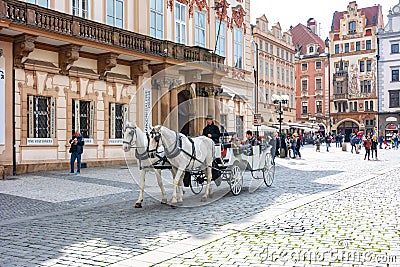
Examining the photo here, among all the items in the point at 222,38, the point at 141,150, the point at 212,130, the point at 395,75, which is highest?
the point at 395,75

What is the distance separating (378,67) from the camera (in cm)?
7206

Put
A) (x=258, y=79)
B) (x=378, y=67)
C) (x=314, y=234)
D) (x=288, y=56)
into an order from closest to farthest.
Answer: (x=314, y=234)
(x=258, y=79)
(x=288, y=56)
(x=378, y=67)

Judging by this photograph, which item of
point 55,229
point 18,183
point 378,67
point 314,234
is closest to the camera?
point 314,234

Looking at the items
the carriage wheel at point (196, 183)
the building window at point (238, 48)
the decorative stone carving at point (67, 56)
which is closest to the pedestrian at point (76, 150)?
the decorative stone carving at point (67, 56)

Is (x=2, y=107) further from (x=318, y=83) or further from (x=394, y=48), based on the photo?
(x=318, y=83)

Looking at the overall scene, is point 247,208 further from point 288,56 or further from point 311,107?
point 311,107

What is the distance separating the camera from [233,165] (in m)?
A: 12.1

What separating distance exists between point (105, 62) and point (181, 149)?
1168 cm

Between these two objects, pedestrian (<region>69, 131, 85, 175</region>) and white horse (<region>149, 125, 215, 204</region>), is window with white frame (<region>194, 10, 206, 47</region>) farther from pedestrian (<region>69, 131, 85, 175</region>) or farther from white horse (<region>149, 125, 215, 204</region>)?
white horse (<region>149, 125, 215, 204</region>)

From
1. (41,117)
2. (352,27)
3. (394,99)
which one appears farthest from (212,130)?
(352,27)

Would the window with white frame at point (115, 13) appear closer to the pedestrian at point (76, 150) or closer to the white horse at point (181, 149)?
the pedestrian at point (76, 150)

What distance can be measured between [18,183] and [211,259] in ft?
34.0

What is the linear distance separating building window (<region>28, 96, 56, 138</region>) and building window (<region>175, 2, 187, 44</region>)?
9.44m

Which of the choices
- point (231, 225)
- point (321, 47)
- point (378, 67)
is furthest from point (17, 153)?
point (321, 47)
